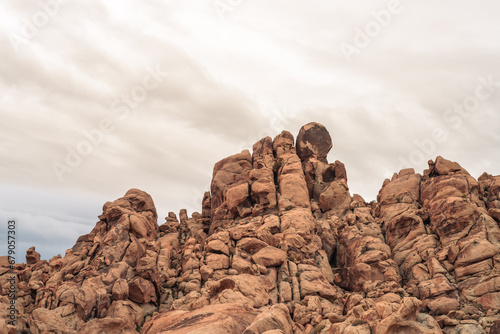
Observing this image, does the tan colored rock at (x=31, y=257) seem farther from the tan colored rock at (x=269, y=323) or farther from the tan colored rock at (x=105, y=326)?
the tan colored rock at (x=269, y=323)

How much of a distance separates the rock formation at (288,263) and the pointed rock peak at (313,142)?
454 centimetres

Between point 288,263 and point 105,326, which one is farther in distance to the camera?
point 288,263

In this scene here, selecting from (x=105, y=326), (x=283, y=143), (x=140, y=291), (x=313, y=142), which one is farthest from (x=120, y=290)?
(x=313, y=142)

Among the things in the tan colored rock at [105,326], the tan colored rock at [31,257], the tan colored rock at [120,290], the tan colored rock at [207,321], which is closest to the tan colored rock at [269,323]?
the tan colored rock at [207,321]

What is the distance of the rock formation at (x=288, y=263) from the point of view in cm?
5109

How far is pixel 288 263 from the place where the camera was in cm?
6650

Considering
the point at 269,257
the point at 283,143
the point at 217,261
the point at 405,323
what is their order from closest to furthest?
the point at 405,323 → the point at 269,257 → the point at 217,261 → the point at 283,143

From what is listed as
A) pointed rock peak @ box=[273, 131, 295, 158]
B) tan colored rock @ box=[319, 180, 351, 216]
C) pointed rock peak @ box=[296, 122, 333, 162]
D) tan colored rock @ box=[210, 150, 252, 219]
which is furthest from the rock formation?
pointed rock peak @ box=[296, 122, 333, 162]

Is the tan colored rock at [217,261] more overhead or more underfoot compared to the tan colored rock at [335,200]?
more underfoot

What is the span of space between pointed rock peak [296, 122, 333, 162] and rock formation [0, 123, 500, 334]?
454 cm

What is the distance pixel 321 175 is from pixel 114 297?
47.6 metres

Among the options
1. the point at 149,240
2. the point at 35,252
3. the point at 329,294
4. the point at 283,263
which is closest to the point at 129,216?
the point at 149,240

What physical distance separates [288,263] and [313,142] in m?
38.0

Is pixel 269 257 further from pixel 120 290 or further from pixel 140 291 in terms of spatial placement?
pixel 120 290
